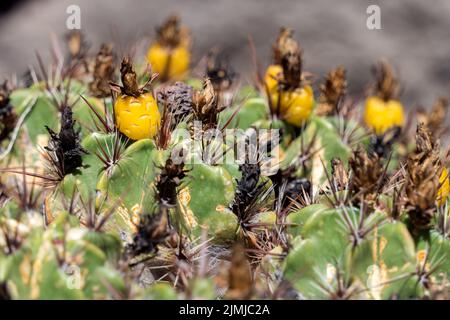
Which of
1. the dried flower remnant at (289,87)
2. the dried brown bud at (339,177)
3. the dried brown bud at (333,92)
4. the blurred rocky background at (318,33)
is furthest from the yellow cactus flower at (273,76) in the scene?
the blurred rocky background at (318,33)

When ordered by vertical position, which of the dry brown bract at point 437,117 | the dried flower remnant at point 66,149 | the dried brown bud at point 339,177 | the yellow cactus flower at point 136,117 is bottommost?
the dry brown bract at point 437,117

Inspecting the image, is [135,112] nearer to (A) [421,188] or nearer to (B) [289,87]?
(B) [289,87]

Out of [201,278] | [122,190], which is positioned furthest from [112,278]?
[122,190]

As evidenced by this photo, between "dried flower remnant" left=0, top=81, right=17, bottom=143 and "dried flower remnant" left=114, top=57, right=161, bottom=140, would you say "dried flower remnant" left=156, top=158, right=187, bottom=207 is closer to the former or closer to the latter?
"dried flower remnant" left=114, top=57, right=161, bottom=140

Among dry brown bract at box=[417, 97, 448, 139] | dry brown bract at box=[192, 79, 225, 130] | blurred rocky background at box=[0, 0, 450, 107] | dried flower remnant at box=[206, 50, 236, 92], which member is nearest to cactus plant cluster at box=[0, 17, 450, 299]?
dry brown bract at box=[192, 79, 225, 130]

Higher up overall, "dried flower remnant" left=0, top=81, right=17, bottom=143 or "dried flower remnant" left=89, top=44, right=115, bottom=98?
"dried flower remnant" left=89, top=44, right=115, bottom=98

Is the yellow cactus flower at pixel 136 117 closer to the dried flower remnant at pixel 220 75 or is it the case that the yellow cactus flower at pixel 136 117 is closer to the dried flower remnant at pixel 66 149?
the dried flower remnant at pixel 66 149
